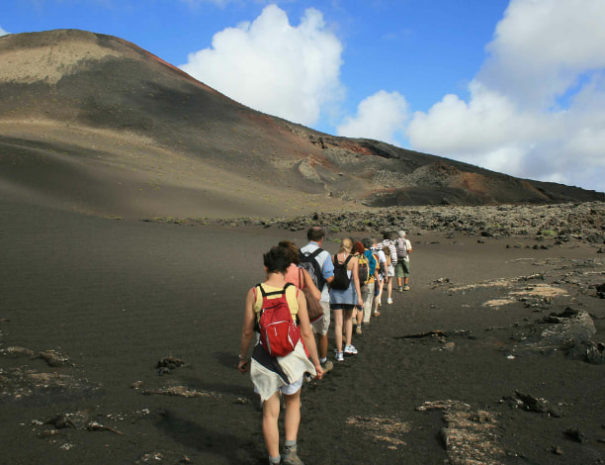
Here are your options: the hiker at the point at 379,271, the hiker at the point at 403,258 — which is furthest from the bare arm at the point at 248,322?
the hiker at the point at 403,258

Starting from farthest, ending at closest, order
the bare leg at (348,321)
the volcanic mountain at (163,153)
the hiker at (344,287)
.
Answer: the volcanic mountain at (163,153), the bare leg at (348,321), the hiker at (344,287)

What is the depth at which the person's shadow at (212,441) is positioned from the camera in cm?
368

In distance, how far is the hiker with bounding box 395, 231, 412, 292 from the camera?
1109cm

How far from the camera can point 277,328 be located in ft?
10.6

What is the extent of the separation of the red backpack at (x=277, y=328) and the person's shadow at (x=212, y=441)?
95 cm

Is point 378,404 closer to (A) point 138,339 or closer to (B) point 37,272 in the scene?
(A) point 138,339

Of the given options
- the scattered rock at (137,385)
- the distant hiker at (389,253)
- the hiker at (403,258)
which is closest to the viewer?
the scattered rock at (137,385)

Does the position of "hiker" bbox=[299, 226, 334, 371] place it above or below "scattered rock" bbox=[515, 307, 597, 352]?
above

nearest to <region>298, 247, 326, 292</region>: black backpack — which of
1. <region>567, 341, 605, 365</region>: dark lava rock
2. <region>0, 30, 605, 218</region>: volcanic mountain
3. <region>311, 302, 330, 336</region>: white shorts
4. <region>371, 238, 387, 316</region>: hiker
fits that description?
<region>311, 302, 330, 336</region>: white shorts

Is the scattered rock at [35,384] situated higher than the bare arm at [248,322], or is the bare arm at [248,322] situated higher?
the bare arm at [248,322]

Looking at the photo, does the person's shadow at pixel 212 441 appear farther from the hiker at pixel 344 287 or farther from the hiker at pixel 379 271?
the hiker at pixel 379 271

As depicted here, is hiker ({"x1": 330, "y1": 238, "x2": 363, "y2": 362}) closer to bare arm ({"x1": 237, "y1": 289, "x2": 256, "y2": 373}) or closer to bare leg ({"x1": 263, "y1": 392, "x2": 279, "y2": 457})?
bare arm ({"x1": 237, "y1": 289, "x2": 256, "y2": 373})

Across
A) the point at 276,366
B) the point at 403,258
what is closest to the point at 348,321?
the point at 276,366

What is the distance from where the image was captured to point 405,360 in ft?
20.6
